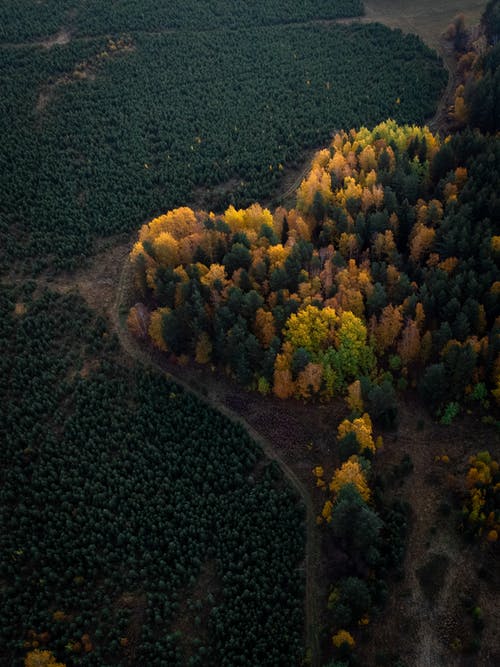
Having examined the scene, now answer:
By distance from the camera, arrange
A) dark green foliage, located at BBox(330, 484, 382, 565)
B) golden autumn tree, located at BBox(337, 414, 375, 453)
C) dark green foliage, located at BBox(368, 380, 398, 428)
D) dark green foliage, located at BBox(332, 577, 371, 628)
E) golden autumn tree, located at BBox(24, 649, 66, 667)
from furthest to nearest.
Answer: dark green foliage, located at BBox(368, 380, 398, 428)
golden autumn tree, located at BBox(337, 414, 375, 453)
dark green foliage, located at BBox(330, 484, 382, 565)
dark green foliage, located at BBox(332, 577, 371, 628)
golden autumn tree, located at BBox(24, 649, 66, 667)

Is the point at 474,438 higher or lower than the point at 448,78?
lower

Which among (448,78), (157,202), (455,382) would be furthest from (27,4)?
(455,382)

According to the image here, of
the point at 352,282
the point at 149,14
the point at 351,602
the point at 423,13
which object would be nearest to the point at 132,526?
the point at 351,602

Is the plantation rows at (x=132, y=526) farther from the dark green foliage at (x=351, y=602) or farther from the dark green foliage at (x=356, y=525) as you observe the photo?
the dark green foliage at (x=356, y=525)

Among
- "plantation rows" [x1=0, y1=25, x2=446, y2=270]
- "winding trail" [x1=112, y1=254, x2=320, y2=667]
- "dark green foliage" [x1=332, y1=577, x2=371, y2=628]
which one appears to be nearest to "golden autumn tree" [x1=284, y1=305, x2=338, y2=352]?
"winding trail" [x1=112, y1=254, x2=320, y2=667]

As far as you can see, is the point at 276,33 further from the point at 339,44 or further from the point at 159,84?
the point at 159,84

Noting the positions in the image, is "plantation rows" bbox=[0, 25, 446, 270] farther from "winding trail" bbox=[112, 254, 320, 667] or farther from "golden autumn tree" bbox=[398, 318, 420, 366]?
"golden autumn tree" bbox=[398, 318, 420, 366]
